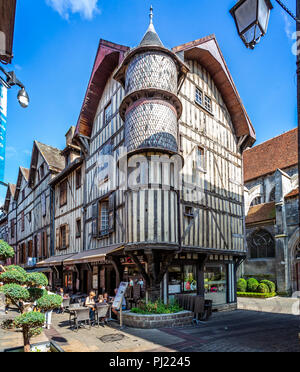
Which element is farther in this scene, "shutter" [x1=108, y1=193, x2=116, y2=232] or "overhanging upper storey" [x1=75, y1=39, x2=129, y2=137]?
"overhanging upper storey" [x1=75, y1=39, x2=129, y2=137]

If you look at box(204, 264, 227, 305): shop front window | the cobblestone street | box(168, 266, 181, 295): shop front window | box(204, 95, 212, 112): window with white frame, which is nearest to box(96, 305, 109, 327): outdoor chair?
the cobblestone street

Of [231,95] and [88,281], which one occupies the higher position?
[231,95]

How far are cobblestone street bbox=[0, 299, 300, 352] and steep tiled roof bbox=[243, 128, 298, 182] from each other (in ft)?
48.3

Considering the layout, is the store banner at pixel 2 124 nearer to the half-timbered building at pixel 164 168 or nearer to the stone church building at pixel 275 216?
the half-timbered building at pixel 164 168

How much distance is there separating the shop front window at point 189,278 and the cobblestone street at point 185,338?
1545 millimetres

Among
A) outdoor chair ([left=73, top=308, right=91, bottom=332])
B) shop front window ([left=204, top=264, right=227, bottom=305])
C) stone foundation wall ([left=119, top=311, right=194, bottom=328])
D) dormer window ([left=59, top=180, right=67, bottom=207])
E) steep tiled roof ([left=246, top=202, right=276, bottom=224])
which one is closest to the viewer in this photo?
outdoor chair ([left=73, top=308, right=91, bottom=332])

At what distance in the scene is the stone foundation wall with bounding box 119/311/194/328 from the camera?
798 centimetres

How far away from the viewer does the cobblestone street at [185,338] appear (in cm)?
609

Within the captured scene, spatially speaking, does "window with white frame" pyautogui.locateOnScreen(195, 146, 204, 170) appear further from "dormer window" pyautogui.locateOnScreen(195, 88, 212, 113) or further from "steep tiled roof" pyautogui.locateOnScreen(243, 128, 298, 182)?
"steep tiled roof" pyautogui.locateOnScreen(243, 128, 298, 182)

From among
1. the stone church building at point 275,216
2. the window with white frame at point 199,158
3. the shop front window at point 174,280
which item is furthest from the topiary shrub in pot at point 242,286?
the window with white frame at point 199,158

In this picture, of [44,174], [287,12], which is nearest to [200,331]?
[287,12]

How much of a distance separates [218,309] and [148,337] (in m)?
5.29

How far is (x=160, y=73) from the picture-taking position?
31.2 ft
